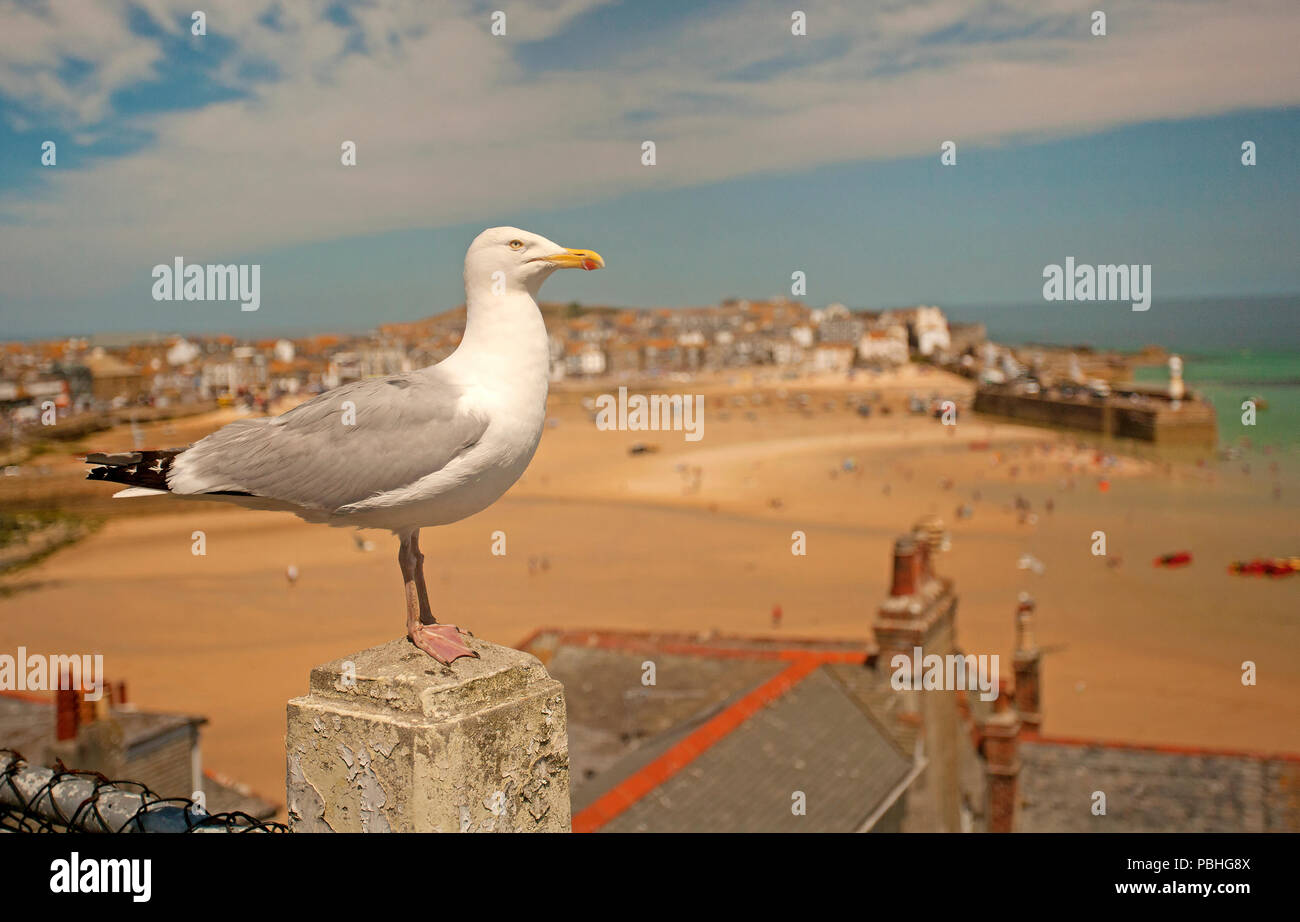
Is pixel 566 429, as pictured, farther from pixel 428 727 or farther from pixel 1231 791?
pixel 428 727

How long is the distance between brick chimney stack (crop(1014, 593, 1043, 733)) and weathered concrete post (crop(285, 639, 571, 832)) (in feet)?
56.4

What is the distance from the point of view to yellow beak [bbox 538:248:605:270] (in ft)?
12.8

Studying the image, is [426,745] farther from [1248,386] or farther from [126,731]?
[1248,386]

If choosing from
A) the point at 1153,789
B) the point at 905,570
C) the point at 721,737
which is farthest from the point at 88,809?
the point at 1153,789

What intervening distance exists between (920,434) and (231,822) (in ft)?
291

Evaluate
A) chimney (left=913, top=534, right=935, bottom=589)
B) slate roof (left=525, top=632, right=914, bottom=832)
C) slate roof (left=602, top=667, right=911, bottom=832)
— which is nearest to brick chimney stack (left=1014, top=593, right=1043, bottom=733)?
chimney (left=913, top=534, right=935, bottom=589)

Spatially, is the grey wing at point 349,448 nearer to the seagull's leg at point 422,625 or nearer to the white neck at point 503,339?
the white neck at point 503,339

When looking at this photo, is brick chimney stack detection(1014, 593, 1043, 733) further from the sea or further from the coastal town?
the sea

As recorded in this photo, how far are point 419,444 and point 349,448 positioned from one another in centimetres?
29

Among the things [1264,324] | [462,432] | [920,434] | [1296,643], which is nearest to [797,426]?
[920,434]

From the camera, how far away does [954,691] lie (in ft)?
59.0

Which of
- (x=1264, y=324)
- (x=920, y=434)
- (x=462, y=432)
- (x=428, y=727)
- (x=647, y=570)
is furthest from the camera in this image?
(x=1264, y=324)

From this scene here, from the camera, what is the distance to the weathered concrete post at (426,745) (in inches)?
133

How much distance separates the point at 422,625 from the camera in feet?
12.7
